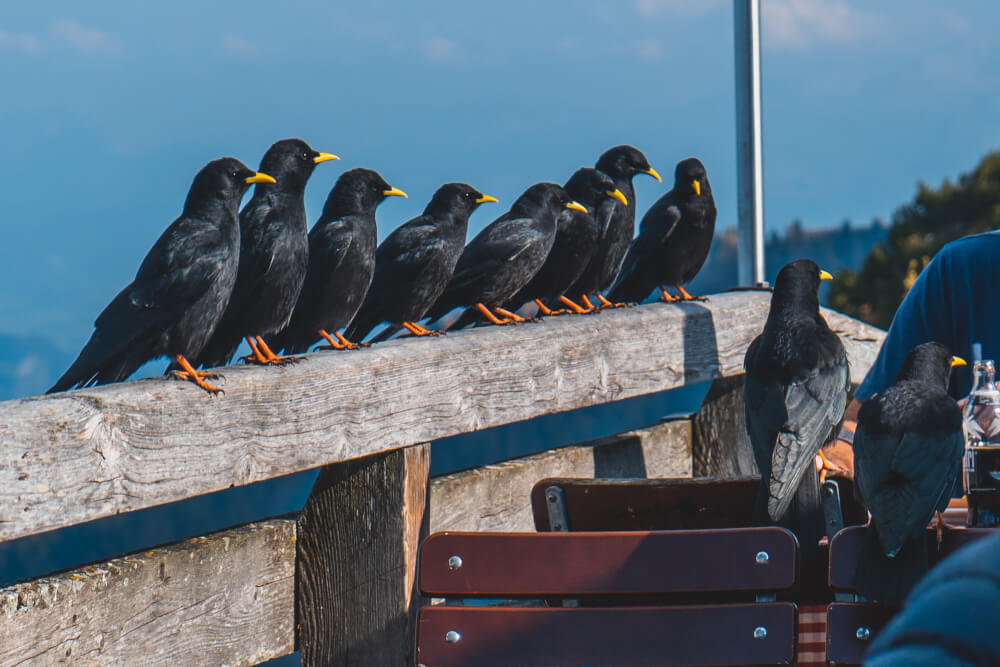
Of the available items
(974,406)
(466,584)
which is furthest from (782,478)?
(466,584)

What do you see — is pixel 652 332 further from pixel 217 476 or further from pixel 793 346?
pixel 217 476

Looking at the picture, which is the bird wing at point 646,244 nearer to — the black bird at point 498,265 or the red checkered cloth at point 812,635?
the black bird at point 498,265

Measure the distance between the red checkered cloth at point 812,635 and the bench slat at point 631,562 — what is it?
0.31m

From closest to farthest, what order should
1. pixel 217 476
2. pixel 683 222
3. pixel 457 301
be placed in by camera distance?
pixel 217 476, pixel 457 301, pixel 683 222

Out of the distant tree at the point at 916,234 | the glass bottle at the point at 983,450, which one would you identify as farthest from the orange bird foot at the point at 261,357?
the distant tree at the point at 916,234

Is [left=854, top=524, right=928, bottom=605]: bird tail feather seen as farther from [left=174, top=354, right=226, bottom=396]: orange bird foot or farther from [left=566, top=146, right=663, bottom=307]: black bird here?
[left=566, top=146, right=663, bottom=307]: black bird

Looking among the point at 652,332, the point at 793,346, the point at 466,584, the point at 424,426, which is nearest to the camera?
the point at 466,584

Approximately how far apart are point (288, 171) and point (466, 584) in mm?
1687

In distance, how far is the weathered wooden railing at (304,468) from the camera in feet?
5.84

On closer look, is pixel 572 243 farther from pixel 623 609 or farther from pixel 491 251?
pixel 623 609

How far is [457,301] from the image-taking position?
385 cm

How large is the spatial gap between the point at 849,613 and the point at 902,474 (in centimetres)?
27

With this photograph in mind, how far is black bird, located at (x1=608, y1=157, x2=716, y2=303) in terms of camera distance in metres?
4.55

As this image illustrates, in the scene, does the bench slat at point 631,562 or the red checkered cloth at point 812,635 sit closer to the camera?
the bench slat at point 631,562
